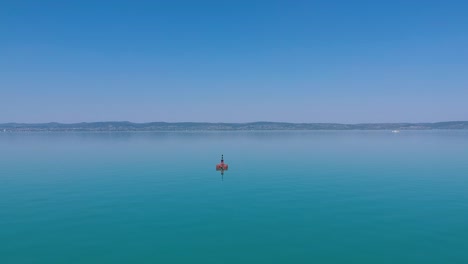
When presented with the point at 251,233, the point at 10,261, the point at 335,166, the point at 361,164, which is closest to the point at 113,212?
the point at 10,261

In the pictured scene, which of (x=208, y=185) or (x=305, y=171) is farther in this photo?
(x=305, y=171)

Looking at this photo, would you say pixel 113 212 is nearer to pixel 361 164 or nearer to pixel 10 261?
pixel 10 261

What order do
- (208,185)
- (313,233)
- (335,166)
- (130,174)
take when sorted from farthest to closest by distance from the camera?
(335,166) < (130,174) < (208,185) < (313,233)

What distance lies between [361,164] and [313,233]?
1769 inches

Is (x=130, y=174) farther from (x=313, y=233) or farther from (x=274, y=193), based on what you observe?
(x=313, y=233)

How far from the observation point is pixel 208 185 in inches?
1811

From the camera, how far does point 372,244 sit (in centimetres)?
2339

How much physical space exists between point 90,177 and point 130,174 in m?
6.41

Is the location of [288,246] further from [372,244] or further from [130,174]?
[130,174]

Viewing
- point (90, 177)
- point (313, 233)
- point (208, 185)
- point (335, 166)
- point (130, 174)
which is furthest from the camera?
point (335, 166)

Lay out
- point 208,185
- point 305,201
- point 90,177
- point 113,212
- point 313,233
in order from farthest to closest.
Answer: point 90,177 < point 208,185 < point 305,201 < point 113,212 < point 313,233

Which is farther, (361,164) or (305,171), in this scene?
(361,164)

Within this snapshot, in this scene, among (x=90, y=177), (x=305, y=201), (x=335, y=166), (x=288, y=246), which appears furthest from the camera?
(x=335, y=166)

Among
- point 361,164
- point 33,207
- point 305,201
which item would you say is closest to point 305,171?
point 361,164
